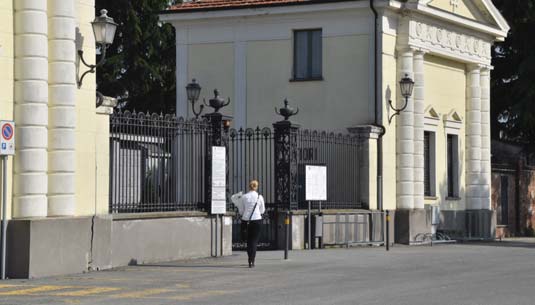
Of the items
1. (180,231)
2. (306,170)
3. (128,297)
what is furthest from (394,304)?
(306,170)

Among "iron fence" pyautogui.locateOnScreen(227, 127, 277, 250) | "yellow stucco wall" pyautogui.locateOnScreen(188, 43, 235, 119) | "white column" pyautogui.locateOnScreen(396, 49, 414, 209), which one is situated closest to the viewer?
"iron fence" pyautogui.locateOnScreen(227, 127, 277, 250)

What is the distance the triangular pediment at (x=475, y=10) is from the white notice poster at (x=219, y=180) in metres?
11.8

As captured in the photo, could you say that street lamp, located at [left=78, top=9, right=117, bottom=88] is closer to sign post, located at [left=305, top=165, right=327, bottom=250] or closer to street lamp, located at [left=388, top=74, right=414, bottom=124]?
sign post, located at [left=305, top=165, right=327, bottom=250]

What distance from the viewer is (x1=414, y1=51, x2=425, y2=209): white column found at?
114 feet

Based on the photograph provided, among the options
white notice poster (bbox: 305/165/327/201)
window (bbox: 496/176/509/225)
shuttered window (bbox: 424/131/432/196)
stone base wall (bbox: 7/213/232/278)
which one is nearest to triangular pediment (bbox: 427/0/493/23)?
shuttered window (bbox: 424/131/432/196)

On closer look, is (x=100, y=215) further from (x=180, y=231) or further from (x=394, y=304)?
(x=394, y=304)

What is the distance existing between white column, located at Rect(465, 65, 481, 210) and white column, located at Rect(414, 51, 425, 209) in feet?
12.8

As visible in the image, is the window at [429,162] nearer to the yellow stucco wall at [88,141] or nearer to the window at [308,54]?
the window at [308,54]

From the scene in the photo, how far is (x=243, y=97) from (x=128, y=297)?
1878 cm

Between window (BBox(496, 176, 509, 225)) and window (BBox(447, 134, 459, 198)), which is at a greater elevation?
window (BBox(447, 134, 459, 198))

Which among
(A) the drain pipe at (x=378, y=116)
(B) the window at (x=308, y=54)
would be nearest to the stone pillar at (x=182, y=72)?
(B) the window at (x=308, y=54)

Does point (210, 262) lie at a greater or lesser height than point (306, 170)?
lesser

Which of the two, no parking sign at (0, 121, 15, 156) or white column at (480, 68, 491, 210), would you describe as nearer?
no parking sign at (0, 121, 15, 156)

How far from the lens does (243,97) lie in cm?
3541
